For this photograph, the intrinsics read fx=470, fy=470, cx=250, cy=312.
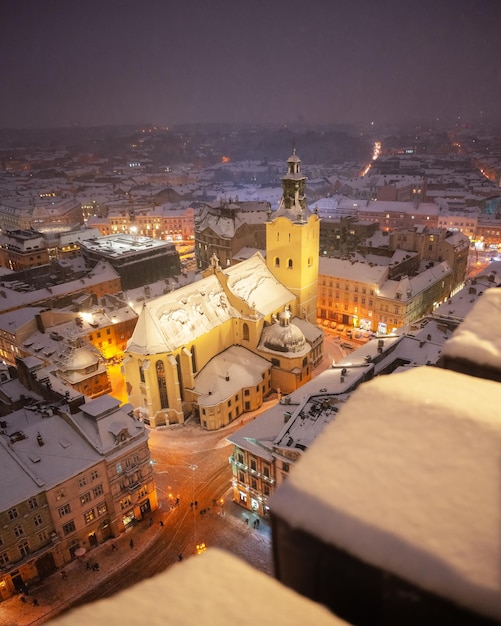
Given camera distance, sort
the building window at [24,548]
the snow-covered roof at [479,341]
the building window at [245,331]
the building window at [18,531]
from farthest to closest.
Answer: the building window at [245,331] < the building window at [24,548] < the building window at [18,531] < the snow-covered roof at [479,341]

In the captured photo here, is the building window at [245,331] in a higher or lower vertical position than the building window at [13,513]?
higher

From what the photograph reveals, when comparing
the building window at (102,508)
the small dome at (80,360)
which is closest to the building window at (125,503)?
the building window at (102,508)

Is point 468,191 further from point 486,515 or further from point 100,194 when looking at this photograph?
point 486,515

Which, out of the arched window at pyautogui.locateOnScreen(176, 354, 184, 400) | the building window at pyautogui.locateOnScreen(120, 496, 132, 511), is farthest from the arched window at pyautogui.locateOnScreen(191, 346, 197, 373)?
the building window at pyautogui.locateOnScreen(120, 496, 132, 511)

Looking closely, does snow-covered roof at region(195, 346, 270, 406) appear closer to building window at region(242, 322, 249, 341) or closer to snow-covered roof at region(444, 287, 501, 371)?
building window at region(242, 322, 249, 341)

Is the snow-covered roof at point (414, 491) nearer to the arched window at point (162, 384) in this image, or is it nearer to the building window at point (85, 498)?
the building window at point (85, 498)

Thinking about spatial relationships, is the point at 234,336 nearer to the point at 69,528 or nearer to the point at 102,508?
the point at 102,508

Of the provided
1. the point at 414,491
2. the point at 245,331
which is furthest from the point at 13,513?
the point at 414,491

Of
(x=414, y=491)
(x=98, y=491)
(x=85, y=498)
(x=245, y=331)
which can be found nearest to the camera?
(x=414, y=491)
